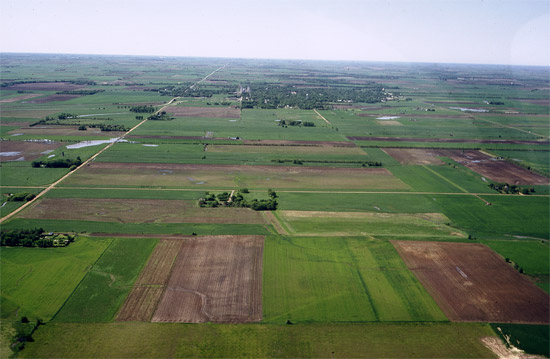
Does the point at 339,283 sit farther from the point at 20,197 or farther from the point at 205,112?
the point at 205,112

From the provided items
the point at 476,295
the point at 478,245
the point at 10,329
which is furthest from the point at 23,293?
the point at 478,245

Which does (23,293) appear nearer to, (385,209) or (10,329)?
(10,329)

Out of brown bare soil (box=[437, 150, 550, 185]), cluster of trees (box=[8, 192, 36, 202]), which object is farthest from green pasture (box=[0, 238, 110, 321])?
brown bare soil (box=[437, 150, 550, 185])

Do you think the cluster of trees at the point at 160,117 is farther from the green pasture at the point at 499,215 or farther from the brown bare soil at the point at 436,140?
the green pasture at the point at 499,215

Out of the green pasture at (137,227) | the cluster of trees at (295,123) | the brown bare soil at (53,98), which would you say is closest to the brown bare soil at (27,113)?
the brown bare soil at (53,98)

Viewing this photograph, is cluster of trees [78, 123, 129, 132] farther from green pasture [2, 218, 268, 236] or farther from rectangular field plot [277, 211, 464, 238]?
rectangular field plot [277, 211, 464, 238]

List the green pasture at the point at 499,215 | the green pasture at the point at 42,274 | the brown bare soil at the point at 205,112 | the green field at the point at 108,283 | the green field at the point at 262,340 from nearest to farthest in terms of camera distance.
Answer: the green field at the point at 262,340 < the green field at the point at 108,283 < the green pasture at the point at 42,274 < the green pasture at the point at 499,215 < the brown bare soil at the point at 205,112
